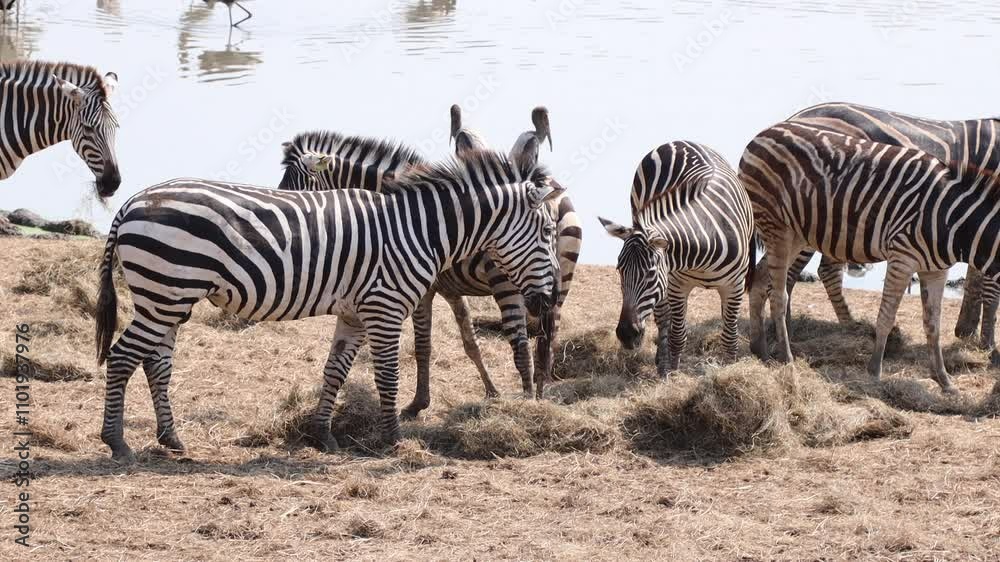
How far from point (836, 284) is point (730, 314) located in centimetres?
217

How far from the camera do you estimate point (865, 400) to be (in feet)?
29.8

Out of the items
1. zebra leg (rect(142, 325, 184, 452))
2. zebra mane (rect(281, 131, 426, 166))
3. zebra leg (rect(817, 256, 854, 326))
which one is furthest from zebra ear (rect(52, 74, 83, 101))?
zebra leg (rect(817, 256, 854, 326))

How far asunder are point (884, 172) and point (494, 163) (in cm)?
425

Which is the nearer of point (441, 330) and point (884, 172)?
point (884, 172)

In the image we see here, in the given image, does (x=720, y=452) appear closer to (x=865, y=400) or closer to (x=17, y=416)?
(x=865, y=400)

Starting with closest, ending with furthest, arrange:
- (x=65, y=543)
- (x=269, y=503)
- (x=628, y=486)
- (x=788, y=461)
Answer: (x=65, y=543) → (x=269, y=503) → (x=628, y=486) → (x=788, y=461)

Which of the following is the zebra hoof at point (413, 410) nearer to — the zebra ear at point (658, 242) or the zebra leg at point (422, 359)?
the zebra leg at point (422, 359)

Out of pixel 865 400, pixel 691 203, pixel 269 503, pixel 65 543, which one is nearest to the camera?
pixel 65 543

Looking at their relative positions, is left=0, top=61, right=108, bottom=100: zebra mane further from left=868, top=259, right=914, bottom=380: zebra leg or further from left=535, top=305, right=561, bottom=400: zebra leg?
left=868, top=259, right=914, bottom=380: zebra leg

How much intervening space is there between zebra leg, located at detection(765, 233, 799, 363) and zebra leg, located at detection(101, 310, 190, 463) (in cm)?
606

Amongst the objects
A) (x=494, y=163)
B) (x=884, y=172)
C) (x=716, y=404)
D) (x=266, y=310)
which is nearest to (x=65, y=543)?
(x=266, y=310)

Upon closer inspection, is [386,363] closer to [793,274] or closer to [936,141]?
[793,274]

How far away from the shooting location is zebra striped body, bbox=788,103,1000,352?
11344 millimetres

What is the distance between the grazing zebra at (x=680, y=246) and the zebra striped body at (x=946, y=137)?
1513 mm
